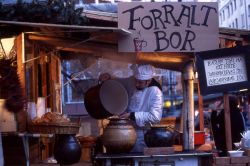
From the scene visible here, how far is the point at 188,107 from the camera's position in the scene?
8.04 m

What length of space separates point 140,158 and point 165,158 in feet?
0.99

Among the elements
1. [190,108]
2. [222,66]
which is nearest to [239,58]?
[222,66]

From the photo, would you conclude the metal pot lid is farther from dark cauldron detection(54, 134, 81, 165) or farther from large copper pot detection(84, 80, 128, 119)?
dark cauldron detection(54, 134, 81, 165)

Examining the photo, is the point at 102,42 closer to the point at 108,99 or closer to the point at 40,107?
the point at 108,99

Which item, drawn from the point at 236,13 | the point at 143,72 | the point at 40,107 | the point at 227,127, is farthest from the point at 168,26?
the point at 236,13

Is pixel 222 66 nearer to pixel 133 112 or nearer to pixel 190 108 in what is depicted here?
pixel 190 108

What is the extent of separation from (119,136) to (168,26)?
1.96 m

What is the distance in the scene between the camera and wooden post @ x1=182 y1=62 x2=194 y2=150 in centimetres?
791

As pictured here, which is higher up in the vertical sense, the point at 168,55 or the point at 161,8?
the point at 161,8

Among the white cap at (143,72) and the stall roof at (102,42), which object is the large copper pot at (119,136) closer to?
the white cap at (143,72)

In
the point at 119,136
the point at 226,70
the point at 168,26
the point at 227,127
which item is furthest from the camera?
the point at 227,127

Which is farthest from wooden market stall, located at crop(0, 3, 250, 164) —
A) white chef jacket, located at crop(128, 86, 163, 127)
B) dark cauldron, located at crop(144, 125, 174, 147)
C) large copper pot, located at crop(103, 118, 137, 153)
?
dark cauldron, located at crop(144, 125, 174, 147)

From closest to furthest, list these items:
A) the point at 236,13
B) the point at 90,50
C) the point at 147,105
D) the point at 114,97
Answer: the point at 147,105 → the point at 114,97 → the point at 90,50 → the point at 236,13

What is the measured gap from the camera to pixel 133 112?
22.1 ft
